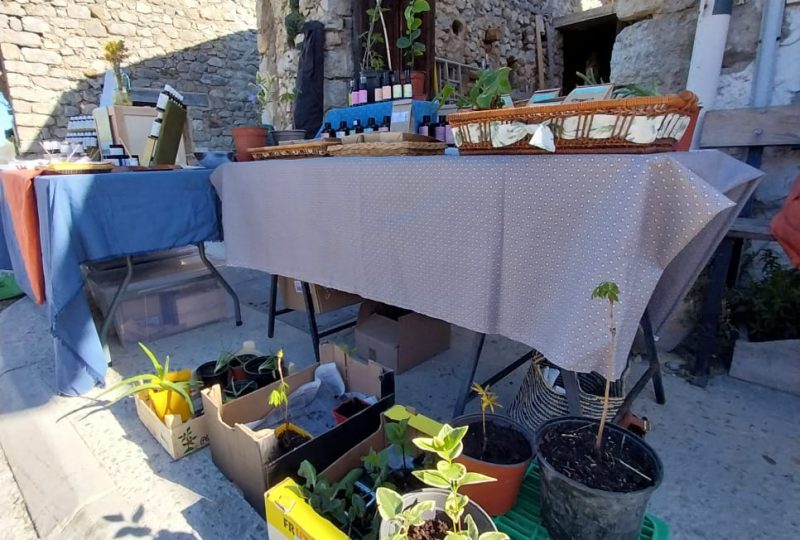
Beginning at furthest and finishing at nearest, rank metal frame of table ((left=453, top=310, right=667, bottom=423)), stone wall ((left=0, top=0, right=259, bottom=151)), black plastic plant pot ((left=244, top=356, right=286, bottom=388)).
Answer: stone wall ((left=0, top=0, right=259, bottom=151)) < black plastic plant pot ((left=244, top=356, right=286, bottom=388)) < metal frame of table ((left=453, top=310, right=667, bottom=423))

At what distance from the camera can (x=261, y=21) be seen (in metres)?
4.29

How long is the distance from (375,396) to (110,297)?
4.95 ft

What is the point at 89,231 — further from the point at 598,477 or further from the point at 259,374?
the point at 598,477

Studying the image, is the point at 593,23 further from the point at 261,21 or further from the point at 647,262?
the point at 647,262

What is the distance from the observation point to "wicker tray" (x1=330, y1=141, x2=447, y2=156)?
52.8 inches

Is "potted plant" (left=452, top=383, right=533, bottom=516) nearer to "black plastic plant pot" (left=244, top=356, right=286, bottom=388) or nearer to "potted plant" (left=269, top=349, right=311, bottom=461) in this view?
"potted plant" (left=269, top=349, right=311, bottom=461)

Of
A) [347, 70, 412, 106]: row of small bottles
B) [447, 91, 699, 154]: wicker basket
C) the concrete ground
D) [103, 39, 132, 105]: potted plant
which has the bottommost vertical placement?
the concrete ground

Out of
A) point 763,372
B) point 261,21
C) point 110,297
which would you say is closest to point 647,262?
point 763,372

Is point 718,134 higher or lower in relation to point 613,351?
higher

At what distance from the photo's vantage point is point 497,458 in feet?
3.28

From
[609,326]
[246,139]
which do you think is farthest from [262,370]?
[609,326]

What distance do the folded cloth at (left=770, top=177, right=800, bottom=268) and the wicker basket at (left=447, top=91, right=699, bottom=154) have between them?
77cm

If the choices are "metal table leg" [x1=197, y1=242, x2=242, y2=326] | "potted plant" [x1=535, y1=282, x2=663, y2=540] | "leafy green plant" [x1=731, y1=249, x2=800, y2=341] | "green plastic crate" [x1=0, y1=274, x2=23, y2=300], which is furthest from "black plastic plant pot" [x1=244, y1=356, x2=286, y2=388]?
"green plastic crate" [x1=0, y1=274, x2=23, y2=300]

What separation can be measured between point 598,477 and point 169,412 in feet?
4.21
